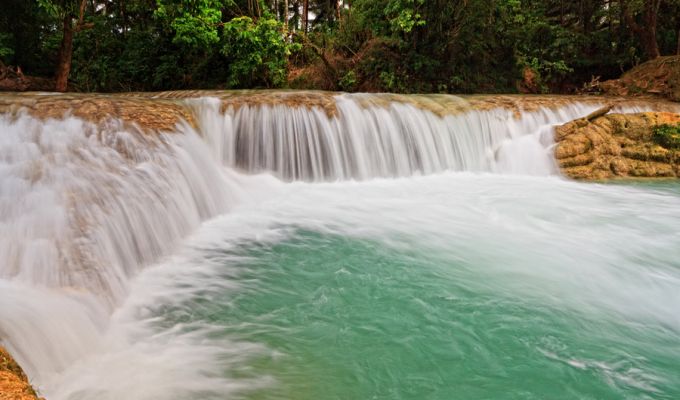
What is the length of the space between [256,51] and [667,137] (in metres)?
10.8

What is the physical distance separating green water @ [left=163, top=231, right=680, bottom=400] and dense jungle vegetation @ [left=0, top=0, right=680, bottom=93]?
10.6 metres

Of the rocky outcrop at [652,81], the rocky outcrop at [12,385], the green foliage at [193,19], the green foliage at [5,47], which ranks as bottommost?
the rocky outcrop at [12,385]

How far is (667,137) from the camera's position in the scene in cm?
905

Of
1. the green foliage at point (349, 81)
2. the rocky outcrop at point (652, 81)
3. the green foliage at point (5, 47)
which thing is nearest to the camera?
the green foliage at point (5, 47)

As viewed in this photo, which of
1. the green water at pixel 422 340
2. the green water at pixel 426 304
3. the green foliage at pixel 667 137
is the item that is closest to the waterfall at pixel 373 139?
the green foliage at pixel 667 137

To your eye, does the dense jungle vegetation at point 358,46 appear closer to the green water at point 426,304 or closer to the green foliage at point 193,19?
the green foliage at point 193,19

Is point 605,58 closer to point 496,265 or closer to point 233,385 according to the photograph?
point 496,265

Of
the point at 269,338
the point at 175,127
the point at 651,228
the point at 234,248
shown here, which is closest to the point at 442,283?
the point at 269,338

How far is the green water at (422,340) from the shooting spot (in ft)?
8.29

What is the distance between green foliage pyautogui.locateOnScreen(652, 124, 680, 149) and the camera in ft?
29.7

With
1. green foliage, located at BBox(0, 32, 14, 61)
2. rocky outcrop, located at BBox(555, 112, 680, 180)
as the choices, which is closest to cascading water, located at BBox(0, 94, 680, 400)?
rocky outcrop, located at BBox(555, 112, 680, 180)

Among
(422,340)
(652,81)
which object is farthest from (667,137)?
(422,340)

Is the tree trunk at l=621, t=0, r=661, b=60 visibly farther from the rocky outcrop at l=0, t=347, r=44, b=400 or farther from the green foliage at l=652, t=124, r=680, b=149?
the rocky outcrop at l=0, t=347, r=44, b=400

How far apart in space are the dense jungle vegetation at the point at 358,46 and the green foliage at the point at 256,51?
0.11 feet
